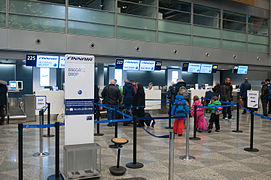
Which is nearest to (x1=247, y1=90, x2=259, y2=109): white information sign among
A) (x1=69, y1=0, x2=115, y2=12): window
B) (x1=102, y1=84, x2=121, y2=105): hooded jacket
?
(x1=102, y1=84, x2=121, y2=105): hooded jacket

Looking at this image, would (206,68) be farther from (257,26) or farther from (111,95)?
(111,95)

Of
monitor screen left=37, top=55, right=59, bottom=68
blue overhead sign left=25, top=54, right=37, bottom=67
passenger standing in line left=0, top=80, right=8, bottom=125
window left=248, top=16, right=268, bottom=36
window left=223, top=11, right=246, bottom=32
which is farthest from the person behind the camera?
window left=248, top=16, right=268, bottom=36

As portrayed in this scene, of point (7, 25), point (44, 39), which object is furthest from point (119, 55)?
point (7, 25)

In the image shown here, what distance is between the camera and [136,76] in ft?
79.5

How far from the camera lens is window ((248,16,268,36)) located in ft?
70.0

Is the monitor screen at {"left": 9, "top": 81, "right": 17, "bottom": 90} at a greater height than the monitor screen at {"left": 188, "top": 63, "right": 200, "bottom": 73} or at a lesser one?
lesser

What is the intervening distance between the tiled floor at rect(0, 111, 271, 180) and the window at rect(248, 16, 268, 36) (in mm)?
14710

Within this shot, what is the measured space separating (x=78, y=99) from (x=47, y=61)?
9515 mm

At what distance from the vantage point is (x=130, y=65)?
51.4 feet

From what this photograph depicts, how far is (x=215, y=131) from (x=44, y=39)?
9.06m

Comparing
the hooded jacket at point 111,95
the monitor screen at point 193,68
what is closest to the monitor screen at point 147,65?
the monitor screen at point 193,68

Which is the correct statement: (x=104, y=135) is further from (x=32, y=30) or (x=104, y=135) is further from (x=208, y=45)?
(x=208, y=45)

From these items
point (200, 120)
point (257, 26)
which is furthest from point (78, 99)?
point (257, 26)

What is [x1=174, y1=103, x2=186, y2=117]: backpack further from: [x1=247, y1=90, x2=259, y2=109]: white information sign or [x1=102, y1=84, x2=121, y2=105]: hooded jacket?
[x1=247, y1=90, x2=259, y2=109]: white information sign
